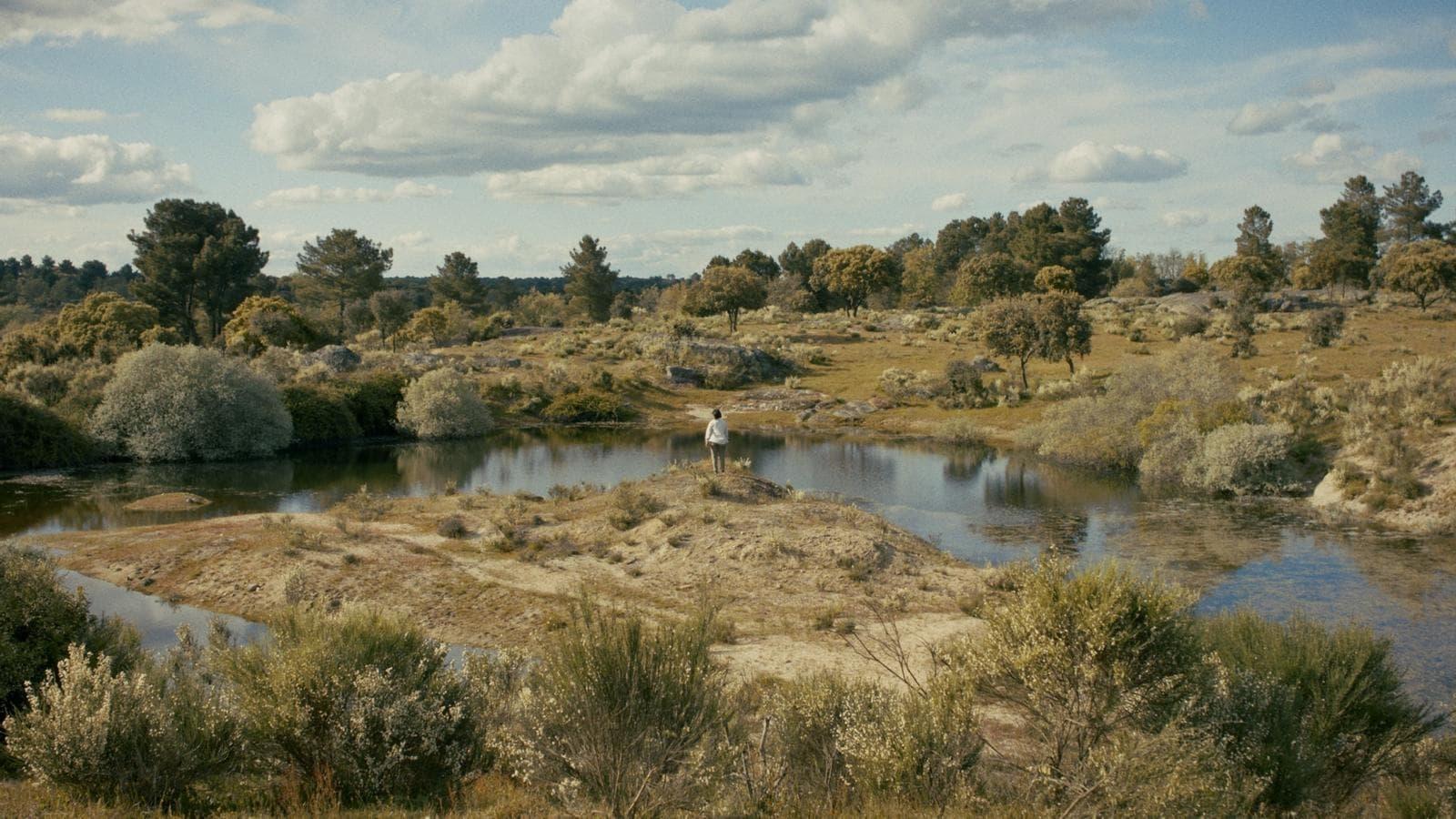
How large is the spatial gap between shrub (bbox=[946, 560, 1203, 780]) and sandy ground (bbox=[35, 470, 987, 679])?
6307mm

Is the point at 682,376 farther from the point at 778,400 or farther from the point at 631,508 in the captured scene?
the point at 631,508

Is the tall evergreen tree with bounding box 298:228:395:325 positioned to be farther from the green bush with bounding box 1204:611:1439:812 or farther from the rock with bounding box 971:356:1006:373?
the green bush with bounding box 1204:611:1439:812

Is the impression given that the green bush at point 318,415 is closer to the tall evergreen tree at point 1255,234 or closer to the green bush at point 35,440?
the green bush at point 35,440

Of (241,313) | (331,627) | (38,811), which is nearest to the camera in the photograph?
(38,811)

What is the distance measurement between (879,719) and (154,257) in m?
68.0

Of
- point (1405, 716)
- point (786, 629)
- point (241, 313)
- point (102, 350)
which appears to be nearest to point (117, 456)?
point (102, 350)

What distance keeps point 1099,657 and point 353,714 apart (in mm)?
6576

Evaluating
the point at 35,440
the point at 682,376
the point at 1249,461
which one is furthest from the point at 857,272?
the point at 35,440

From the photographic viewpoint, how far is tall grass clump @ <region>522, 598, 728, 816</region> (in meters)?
7.48

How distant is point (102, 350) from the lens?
156 ft

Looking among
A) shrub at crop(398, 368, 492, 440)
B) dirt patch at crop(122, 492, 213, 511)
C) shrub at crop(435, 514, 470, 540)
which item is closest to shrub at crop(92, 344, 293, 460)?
shrub at crop(398, 368, 492, 440)

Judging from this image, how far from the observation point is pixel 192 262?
63625mm

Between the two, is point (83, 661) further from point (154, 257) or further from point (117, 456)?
point (154, 257)

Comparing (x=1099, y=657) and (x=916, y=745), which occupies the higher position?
(x=1099, y=657)
